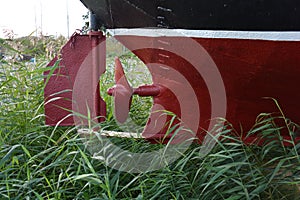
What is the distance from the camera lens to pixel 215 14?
160cm

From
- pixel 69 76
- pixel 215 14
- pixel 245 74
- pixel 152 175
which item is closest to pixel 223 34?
pixel 215 14

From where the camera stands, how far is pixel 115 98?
2.28 m

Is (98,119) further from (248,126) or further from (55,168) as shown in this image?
(248,126)

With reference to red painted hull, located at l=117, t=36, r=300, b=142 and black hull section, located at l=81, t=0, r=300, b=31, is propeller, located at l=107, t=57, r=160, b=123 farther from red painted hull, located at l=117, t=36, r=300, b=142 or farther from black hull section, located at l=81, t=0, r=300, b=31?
black hull section, located at l=81, t=0, r=300, b=31

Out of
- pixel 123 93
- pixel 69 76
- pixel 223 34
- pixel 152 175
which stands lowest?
pixel 152 175

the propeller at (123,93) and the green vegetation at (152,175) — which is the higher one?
the propeller at (123,93)

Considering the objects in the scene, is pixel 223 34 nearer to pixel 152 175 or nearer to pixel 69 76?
pixel 152 175

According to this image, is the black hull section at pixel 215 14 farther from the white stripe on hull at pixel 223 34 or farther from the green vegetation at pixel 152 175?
the green vegetation at pixel 152 175

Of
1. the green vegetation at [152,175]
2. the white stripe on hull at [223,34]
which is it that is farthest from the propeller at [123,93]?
the white stripe on hull at [223,34]

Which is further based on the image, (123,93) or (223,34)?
(123,93)

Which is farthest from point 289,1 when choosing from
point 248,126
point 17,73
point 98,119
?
point 17,73

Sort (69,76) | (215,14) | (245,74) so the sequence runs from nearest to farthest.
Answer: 1. (215,14)
2. (245,74)
3. (69,76)

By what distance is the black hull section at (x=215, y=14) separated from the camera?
148 cm

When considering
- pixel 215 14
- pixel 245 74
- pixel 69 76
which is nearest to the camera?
pixel 215 14
